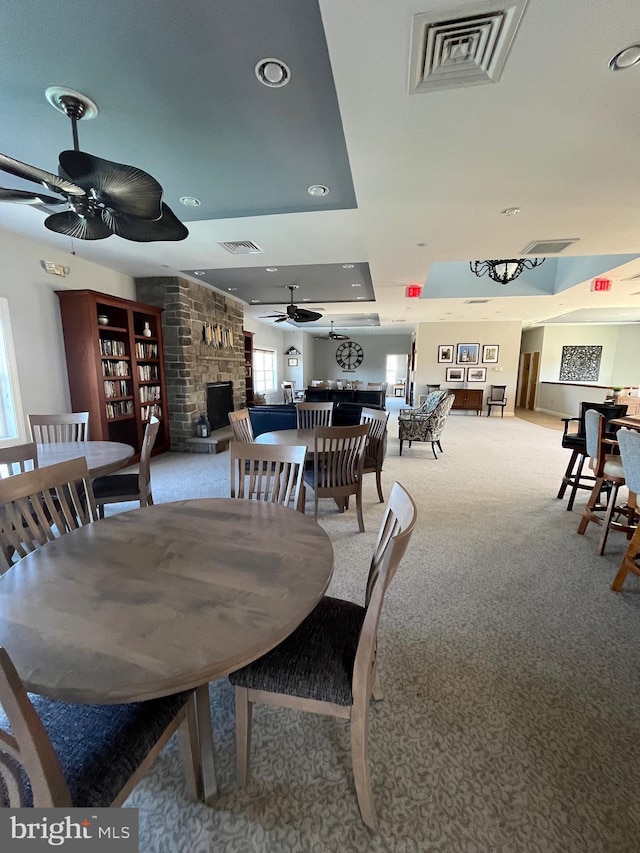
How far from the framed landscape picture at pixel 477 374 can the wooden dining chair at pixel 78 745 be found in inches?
419

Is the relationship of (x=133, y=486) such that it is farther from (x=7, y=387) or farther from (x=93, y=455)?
(x=7, y=387)

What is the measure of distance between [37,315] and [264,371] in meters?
7.04

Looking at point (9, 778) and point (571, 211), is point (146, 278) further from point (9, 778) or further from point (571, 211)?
point (9, 778)

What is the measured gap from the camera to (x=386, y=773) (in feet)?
3.89

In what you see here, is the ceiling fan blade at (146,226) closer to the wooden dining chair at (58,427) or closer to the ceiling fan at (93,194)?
the ceiling fan at (93,194)

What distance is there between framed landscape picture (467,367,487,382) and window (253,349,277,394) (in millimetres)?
6034

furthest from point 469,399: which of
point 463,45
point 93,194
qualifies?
point 93,194

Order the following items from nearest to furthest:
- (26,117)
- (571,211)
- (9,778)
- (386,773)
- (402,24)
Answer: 1. (9,778)
2. (386,773)
3. (402,24)
4. (26,117)
5. (571,211)

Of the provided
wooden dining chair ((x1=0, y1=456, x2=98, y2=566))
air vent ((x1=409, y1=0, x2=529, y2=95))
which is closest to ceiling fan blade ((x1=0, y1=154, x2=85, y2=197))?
wooden dining chair ((x1=0, y1=456, x2=98, y2=566))

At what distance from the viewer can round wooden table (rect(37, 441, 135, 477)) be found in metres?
2.24

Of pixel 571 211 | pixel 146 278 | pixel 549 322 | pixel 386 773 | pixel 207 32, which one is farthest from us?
pixel 549 322

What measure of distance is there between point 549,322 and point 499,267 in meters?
6.81

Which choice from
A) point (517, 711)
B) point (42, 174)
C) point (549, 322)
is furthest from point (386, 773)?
point (549, 322)

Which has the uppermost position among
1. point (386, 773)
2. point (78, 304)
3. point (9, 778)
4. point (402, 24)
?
point (402, 24)
